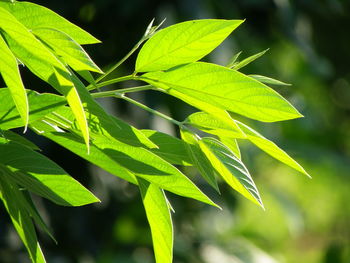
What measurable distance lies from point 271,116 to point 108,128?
8 cm

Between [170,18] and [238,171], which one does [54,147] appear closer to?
[170,18]

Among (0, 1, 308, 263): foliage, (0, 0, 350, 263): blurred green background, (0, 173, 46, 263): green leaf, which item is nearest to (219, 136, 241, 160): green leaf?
(0, 1, 308, 263): foliage

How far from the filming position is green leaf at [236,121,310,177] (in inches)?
13.2

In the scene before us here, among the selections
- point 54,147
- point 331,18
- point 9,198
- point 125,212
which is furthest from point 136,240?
point 9,198

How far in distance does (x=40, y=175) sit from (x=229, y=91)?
0.36ft

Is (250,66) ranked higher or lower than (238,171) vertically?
lower

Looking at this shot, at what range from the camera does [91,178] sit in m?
1.52

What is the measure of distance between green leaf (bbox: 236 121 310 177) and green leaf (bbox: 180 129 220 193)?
2 centimetres

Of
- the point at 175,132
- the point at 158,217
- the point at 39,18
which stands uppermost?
the point at 39,18

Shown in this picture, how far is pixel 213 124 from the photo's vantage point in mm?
348

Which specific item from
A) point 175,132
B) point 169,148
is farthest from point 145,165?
point 175,132

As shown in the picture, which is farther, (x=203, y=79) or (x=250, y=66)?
(x=250, y=66)

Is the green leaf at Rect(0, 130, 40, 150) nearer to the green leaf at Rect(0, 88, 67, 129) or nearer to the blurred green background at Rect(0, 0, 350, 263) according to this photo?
the green leaf at Rect(0, 88, 67, 129)

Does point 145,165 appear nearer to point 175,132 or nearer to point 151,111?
point 151,111
